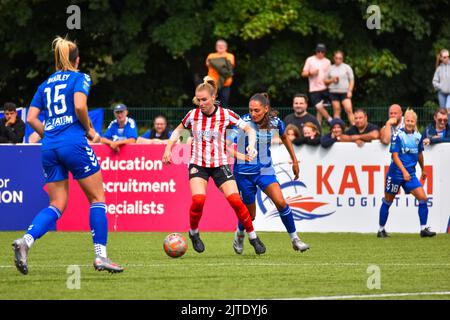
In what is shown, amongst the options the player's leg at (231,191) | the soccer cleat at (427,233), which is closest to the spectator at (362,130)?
the soccer cleat at (427,233)

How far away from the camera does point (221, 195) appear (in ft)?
59.8

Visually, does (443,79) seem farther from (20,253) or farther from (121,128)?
(20,253)

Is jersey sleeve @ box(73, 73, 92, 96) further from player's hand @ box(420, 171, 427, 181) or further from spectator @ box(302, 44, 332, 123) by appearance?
spectator @ box(302, 44, 332, 123)

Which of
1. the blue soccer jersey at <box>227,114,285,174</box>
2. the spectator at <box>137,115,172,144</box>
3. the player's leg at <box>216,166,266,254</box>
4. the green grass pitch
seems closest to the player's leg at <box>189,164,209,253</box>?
the player's leg at <box>216,166,266,254</box>

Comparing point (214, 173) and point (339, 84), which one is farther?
point (339, 84)

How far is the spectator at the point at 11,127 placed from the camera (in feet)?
62.5

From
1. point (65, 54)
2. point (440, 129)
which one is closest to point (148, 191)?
point (440, 129)

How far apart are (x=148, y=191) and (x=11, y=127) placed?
110 inches

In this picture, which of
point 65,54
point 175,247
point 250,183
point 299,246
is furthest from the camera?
point 250,183

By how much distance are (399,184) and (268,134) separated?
3552 mm

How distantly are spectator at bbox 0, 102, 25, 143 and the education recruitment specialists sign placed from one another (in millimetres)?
1476

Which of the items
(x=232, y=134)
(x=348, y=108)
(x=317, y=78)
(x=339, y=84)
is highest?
(x=317, y=78)

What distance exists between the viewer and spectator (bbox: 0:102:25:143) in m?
19.0
